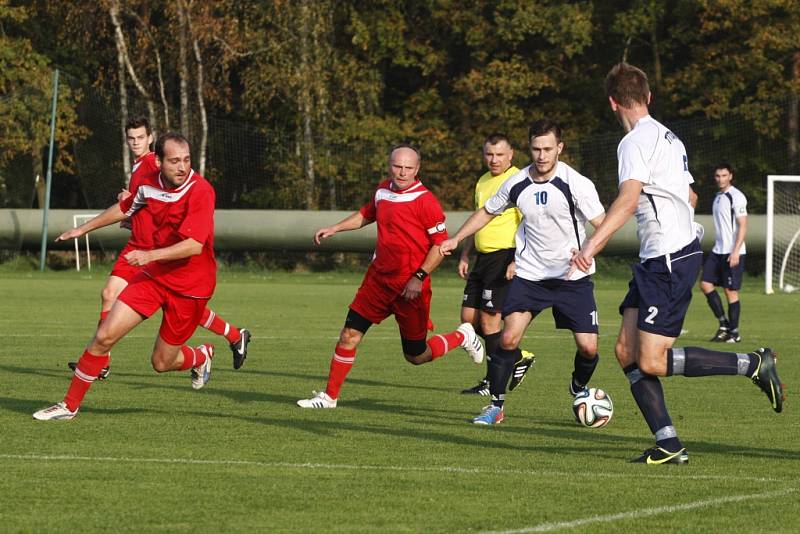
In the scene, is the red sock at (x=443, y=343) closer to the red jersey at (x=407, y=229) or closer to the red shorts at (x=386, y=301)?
the red shorts at (x=386, y=301)

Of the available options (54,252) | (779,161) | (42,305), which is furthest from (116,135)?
(779,161)

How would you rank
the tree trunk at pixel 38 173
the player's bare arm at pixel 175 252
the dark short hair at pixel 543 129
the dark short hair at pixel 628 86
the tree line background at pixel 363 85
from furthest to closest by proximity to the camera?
the tree trunk at pixel 38 173
the tree line background at pixel 363 85
the dark short hair at pixel 543 129
the player's bare arm at pixel 175 252
the dark short hair at pixel 628 86

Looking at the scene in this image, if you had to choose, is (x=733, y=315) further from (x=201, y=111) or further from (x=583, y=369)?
(x=201, y=111)

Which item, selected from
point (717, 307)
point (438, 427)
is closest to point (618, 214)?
point (438, 427)

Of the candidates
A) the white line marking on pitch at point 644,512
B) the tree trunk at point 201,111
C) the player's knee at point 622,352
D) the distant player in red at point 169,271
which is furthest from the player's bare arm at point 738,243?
the tree trunk at point 201,111

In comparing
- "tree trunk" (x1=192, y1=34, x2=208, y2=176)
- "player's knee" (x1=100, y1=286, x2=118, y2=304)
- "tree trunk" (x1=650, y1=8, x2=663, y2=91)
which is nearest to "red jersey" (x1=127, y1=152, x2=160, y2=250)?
"player's knee" (x1=100, y1=286, x2=118, y2=304)

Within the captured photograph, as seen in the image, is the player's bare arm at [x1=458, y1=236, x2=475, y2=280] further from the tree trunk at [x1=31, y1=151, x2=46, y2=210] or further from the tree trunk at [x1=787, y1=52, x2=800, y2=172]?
the tree trunk at [x1=787, y1=52, x2=800, y2=172]

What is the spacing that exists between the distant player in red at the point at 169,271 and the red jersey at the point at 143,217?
0.14 metres

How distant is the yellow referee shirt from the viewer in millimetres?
12008

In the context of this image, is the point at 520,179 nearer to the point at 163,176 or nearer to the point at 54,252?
the point at 163,176

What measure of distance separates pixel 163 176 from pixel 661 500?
4318mm

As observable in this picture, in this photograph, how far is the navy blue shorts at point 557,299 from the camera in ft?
32.0

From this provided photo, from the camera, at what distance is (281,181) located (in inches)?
1423

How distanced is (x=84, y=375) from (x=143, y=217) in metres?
1.69
